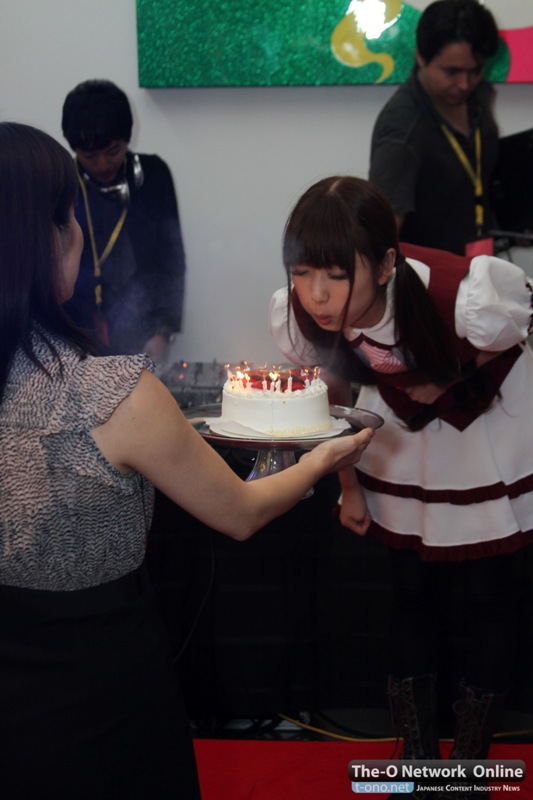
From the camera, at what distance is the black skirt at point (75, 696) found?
1033mm

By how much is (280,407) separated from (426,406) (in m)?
0.35

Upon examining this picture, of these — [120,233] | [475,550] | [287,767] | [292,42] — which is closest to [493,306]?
[475,550]

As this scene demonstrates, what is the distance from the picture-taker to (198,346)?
341 cm

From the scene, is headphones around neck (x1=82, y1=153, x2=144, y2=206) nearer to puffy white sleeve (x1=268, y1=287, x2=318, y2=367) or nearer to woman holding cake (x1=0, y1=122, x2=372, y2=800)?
puffy white sleeve (x1=268, y1=287, x2=318, y2=367)

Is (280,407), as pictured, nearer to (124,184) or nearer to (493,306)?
(493,306)

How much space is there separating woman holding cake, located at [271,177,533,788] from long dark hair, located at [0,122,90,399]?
2.05ft

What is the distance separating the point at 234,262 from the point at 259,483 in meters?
2.32

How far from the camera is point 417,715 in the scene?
5.90 feet

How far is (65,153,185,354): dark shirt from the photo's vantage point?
109 inches

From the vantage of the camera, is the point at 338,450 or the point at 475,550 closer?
the point at 338,450

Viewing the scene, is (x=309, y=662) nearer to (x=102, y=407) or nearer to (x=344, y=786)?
(x=344, y=786)

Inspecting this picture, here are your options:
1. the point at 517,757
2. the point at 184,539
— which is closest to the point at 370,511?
the point at 184,539

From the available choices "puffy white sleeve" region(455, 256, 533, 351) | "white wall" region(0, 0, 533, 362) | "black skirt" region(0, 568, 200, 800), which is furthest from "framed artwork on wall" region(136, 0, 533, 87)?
"black skirt" region(0, 568, 200, 800)

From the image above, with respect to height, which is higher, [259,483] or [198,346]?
[259,483]
